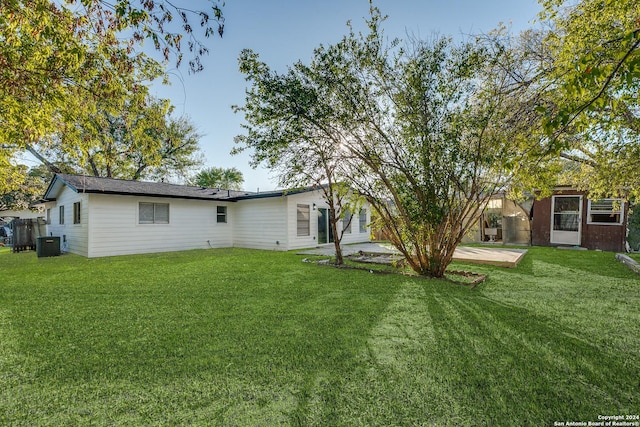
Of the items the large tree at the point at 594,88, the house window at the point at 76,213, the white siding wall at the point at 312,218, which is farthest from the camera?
the white siding wall at the point at 312,218

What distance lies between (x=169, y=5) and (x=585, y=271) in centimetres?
946

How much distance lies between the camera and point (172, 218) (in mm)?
12039

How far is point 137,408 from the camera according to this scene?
196cm

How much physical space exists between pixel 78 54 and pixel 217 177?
20169mm

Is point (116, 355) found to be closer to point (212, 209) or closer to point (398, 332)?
point (398, 332)

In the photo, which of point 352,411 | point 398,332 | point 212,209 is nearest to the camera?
point 352,411

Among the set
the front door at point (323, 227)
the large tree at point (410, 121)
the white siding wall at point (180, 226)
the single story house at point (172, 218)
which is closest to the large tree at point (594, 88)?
the large tree at point (410, 121)

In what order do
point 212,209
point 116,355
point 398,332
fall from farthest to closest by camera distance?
1. point 212,209
2. point 398,332
3. point 116,355

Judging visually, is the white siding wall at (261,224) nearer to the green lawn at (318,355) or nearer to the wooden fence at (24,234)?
the green lawn at (318,355)

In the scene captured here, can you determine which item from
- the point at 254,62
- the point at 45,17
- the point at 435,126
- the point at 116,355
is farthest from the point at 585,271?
the point at 45,17

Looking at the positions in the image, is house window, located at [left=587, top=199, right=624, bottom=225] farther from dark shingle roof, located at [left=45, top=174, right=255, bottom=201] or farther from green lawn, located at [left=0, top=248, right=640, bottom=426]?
dark shingle roof, located at [left=45, top=174, right=255, bottom=201]

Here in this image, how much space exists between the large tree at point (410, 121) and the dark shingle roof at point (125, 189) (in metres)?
6.85

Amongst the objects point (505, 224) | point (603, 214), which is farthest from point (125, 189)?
point (603, 214)

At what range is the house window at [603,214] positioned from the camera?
11430mm
